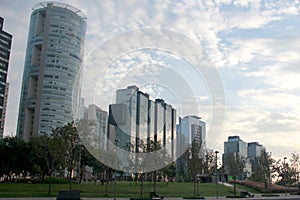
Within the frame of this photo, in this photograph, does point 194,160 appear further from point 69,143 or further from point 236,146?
point 236,146

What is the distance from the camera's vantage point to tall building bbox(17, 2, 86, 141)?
339ft

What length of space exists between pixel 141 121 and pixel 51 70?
70.9 m

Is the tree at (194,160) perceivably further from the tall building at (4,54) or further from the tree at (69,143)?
the tall building at (4,54)

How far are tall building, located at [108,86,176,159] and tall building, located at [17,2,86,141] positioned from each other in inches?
2453

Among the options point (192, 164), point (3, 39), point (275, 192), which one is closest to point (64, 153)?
point (192, 164)

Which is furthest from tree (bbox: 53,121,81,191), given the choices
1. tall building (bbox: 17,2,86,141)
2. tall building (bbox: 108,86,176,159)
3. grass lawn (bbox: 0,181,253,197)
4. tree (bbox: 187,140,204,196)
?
tall building (bbox: 17,2,86,141)

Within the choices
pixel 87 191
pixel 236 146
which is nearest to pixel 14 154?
pixel 87 191

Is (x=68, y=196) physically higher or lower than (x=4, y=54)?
lower

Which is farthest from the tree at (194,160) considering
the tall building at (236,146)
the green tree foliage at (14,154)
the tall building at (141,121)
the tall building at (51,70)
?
the tall building at (236,146)

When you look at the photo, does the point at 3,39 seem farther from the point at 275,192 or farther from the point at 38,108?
the point at 275,192

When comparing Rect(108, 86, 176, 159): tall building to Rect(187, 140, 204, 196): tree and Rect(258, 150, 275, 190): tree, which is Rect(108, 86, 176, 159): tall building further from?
Rect(258, 150, 275, 190): tree

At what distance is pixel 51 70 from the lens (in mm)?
104000

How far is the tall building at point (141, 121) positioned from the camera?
111ft

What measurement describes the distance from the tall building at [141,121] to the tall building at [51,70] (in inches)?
2453
